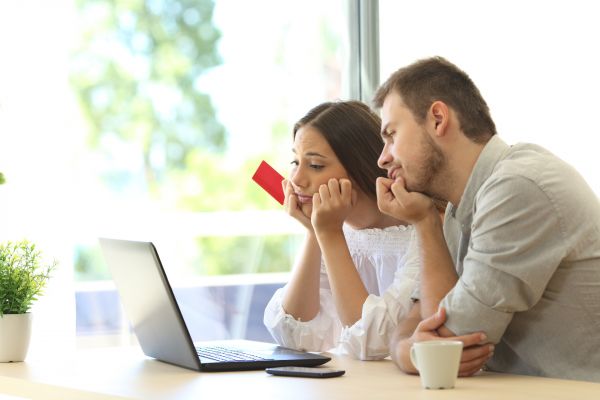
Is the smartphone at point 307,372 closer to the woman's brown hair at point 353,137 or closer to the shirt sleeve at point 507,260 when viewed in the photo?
the shirt sleeve at point 507,260

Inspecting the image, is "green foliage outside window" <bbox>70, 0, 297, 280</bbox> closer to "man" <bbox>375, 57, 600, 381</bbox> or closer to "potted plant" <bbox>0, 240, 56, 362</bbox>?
"potted plant" <bbox>0, 240, 56, 362</bbox>

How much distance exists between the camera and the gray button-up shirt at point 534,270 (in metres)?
1.49

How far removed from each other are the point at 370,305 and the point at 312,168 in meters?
0.40

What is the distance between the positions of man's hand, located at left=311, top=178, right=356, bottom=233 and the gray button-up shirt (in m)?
0.41

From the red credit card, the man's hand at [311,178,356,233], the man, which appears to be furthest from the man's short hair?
the red credit card

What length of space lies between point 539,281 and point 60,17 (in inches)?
72.5

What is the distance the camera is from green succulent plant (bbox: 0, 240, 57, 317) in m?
1.81

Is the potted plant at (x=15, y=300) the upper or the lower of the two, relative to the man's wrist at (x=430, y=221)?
lower

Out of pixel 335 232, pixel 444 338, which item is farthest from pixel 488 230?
pixel 335 232

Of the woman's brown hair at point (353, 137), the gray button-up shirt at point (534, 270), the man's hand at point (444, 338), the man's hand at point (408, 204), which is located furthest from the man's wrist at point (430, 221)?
the woman's brown hair at point (353, 137)

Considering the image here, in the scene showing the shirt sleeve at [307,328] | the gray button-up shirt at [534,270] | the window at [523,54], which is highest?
the window at [523,54]

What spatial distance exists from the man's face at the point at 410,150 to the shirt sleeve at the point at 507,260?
0.72 ft

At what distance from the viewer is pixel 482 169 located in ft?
5.51

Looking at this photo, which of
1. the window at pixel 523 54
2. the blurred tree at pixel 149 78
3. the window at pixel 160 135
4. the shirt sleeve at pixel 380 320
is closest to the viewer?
the shirt sleeve at pixel 380 320
